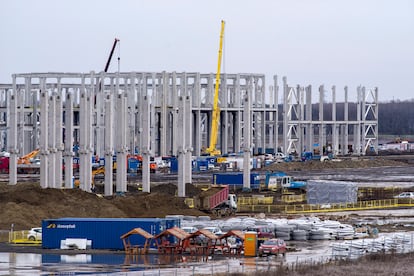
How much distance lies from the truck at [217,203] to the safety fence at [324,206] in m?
1.04

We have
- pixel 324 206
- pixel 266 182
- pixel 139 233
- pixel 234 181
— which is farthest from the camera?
pixel 234 181

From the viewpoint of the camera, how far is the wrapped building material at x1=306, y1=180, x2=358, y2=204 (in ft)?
230

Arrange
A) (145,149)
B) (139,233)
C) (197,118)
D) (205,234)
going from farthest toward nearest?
1. (197,118)
2. (145,149)
3. (139,233)
4. (205,234)

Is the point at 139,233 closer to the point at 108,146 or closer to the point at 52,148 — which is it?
the point at 52,148

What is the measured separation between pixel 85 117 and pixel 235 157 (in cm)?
5428

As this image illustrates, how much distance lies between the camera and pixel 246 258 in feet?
137

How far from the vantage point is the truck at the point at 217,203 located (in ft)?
206

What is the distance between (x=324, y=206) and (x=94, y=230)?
2509 centimetres

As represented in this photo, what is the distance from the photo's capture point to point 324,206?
67.4 m

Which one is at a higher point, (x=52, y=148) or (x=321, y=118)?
(x=321, y=118)

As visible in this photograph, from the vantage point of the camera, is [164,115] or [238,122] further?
[238,122]

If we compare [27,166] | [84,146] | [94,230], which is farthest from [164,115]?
[94,230]

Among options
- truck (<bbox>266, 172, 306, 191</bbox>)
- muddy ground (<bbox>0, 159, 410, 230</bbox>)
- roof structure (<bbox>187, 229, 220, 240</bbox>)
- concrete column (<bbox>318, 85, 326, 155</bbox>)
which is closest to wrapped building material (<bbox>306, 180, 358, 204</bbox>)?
muddy ground (<bbox>0, 159, 410, 230</bbox>)

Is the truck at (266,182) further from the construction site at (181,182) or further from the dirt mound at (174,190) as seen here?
the dirt mound at (174,190)
